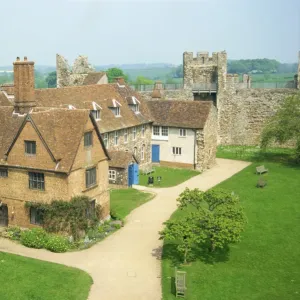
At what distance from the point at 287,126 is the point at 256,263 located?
24.3 metres

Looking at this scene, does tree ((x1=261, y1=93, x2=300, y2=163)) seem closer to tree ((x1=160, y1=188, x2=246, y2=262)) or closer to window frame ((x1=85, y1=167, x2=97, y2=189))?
tree ((x1=160, y1=188, x2=246, y2=262))

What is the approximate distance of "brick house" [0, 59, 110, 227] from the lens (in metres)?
27.9

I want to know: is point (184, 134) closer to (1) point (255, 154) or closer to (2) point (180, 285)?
(1) point (255, 154)

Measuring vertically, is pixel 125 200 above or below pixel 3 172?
below

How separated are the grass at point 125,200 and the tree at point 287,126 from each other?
15.6 metres

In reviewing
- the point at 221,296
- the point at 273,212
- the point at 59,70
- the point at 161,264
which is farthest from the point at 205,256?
the point at 59,70

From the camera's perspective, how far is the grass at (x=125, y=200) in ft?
108

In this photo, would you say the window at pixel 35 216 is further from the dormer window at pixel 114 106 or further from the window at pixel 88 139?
the dormer window at pixel 114 106

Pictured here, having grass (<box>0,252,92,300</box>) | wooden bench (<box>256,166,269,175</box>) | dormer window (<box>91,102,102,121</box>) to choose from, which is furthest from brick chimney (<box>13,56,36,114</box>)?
wooden bench (<box>256,166,269,175</box>)

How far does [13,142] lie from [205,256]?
42.1 feet

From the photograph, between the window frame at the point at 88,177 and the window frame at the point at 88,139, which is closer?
the window frame at the point at 88,139

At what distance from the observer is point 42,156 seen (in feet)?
92.0

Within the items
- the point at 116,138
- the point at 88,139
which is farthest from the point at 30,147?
the point at 116,138

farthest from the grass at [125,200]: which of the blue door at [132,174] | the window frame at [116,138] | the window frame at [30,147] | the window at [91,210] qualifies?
the window frame at [30,147]
